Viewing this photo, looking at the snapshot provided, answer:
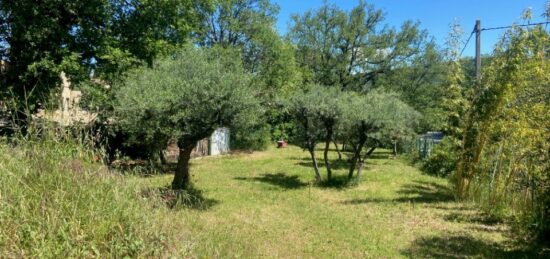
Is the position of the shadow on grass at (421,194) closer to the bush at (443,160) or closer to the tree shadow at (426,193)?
the tree shadow at (426,193)

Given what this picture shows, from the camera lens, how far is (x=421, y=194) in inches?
436

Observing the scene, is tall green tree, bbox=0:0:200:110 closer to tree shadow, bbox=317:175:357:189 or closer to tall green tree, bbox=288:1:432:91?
tree shadow, bbox=317:175:357:189

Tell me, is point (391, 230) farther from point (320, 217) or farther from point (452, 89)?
point (452, 89)

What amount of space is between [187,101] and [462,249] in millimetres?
5457

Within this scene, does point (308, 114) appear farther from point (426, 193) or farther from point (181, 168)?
point (181, 168)

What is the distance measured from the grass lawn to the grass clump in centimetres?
43

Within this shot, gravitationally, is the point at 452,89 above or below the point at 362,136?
above

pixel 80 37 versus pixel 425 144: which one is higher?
pixel 80 37

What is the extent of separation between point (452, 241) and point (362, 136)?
555 cm

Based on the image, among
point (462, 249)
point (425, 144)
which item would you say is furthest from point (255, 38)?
point (462, 249)

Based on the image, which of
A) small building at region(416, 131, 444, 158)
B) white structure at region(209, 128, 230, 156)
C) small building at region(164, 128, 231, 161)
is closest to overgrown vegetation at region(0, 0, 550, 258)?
small building at region(416, 131, 444, 158)

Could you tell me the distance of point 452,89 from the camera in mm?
11430

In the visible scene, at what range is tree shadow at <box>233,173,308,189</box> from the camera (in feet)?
39.4

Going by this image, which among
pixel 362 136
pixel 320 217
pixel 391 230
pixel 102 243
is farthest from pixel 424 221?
pixel 102 243
